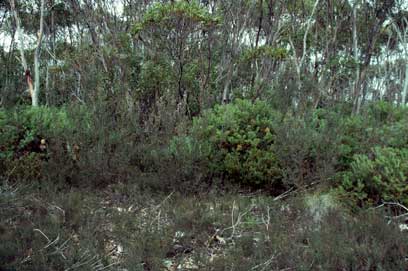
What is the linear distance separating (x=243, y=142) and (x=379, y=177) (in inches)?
62.7

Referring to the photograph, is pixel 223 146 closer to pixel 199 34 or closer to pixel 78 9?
pixel 199 34

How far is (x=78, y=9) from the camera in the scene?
11617 mm

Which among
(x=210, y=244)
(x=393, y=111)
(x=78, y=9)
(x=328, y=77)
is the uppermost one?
(x=78, y=9)

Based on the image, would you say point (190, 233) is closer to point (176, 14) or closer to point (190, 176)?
point (190, 176)

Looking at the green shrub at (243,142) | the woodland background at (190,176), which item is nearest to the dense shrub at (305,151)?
the woodland background at (190,176)

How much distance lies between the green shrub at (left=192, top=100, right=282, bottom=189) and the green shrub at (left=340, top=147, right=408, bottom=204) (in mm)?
835

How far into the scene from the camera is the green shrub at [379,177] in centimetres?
369

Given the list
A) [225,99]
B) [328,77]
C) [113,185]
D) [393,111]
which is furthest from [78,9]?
[393,111]

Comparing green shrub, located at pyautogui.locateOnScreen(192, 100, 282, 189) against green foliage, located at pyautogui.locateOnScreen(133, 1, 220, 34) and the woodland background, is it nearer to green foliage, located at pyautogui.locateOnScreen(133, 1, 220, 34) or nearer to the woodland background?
the woodland background

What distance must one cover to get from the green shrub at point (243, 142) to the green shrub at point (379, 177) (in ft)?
2.74

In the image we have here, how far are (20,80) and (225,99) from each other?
31.9 ft

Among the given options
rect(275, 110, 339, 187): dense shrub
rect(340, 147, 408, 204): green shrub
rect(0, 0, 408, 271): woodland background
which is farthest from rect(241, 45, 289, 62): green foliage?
rect(340, 147, 408, 204): green shrub

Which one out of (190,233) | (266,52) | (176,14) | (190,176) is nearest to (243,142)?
(190,176)

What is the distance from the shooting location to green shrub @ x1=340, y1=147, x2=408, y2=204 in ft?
12.1
